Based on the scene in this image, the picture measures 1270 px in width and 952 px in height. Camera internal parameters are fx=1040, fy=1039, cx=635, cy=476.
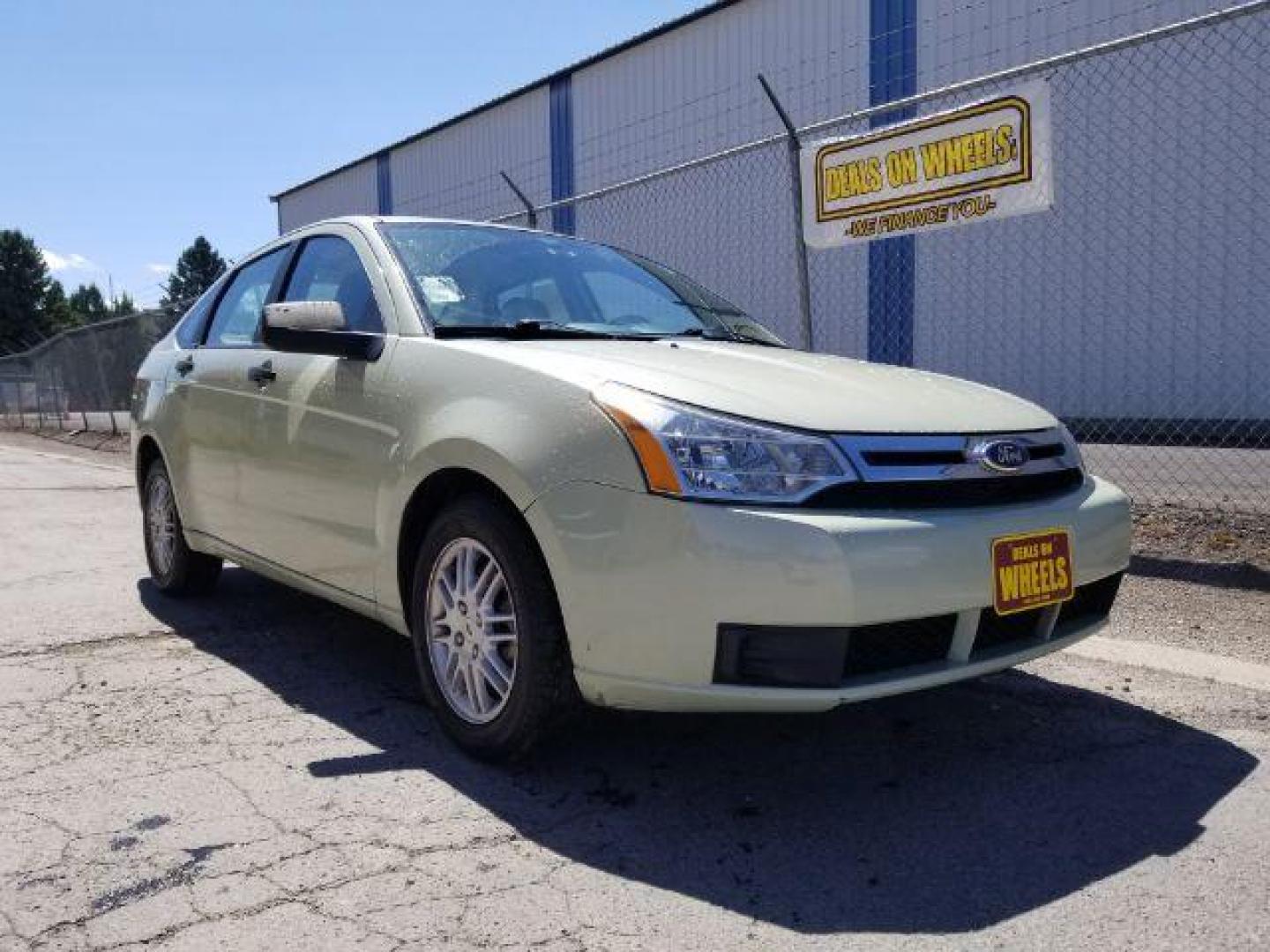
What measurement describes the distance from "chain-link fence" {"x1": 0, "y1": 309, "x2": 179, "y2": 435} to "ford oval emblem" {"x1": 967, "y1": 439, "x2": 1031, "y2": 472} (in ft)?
46.8

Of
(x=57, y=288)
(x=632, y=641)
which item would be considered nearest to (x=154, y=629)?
(x=632, y=641)

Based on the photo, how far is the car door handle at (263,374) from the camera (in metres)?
3.72

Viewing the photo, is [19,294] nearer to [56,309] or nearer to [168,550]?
[56,309]

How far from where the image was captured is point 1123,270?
11484 millimetres

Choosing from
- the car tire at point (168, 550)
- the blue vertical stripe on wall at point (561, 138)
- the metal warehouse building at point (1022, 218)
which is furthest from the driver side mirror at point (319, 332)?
the blue vertical stripe on wall at point (561, 138)

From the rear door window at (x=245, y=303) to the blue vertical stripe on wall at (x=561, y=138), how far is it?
14323 mm

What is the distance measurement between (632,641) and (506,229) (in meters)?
2.05

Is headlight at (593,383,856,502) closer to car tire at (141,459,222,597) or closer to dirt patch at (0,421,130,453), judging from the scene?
car tire at (141,459,222,597)

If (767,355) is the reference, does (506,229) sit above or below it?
above

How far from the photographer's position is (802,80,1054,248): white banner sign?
5.31m

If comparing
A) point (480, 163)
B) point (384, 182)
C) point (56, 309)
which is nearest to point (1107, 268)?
point (480, 163)

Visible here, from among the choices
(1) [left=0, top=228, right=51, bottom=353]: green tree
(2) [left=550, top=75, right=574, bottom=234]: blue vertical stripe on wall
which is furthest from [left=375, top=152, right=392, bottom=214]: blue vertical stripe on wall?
(1) [left=0, top=228, right=51, bottom=353]: green tree

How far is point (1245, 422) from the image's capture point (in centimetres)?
1034

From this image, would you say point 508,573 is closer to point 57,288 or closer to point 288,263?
point 288,263
